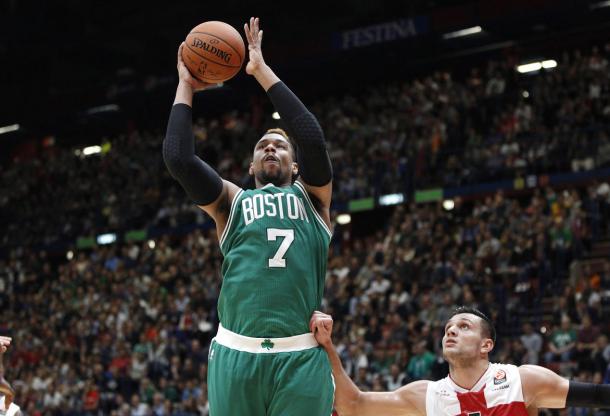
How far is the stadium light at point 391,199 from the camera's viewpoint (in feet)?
76.6

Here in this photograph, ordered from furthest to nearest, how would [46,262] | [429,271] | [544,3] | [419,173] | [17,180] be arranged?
[17,180], [46,262], [544,3], [419,173], [429,271]

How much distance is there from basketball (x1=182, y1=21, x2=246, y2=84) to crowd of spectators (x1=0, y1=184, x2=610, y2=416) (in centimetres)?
1041

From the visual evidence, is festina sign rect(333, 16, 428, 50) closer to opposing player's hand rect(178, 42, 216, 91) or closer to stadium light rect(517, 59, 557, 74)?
stadium light rect(517, 59, 557, 74)

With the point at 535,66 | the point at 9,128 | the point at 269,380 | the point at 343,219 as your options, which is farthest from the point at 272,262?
the point at 9,128

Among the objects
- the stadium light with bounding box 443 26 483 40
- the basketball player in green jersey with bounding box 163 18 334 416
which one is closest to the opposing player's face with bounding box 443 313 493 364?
the basketball player in green jersey with bounding box 163 18 334 416

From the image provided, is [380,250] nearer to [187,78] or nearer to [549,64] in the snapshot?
[549,64]

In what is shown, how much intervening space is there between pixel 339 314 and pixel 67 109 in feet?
56.8

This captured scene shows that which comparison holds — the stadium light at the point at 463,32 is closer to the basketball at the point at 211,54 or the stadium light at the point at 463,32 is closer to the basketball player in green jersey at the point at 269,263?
the basketball at the point at 211,54

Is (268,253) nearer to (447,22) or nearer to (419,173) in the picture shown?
(419,173)

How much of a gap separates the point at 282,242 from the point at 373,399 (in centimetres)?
194

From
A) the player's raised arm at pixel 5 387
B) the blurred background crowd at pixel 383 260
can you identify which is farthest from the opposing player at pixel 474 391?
the blurred background crowd at pixel 383 260

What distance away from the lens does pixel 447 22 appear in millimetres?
26797

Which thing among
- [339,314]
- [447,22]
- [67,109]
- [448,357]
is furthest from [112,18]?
[448,357]

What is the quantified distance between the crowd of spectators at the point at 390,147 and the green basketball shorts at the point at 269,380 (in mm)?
→ 17102
